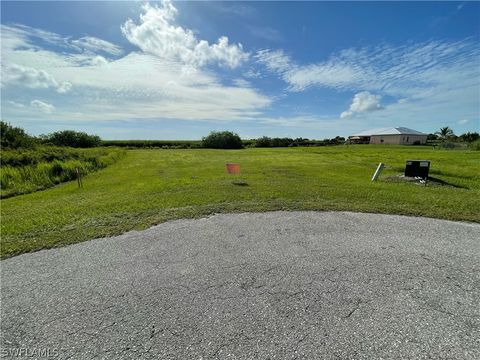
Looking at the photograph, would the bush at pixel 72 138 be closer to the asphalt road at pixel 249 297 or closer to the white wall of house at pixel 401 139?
the asphalt road at pixel 249 297

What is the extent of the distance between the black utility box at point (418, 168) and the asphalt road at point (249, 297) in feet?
22.6

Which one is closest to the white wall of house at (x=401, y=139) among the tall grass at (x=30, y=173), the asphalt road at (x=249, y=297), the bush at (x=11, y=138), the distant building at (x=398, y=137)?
the distant building at (x=398, y=137)

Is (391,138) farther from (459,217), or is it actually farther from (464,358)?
(464,358)

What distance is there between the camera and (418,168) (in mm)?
10430

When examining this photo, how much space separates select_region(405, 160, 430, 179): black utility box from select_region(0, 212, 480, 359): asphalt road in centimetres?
689

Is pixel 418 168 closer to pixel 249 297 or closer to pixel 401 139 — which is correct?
pixel 249 297

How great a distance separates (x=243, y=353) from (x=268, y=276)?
46.2 inches

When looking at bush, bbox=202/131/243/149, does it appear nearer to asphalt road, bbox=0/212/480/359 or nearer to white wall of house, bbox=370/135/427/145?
white wall of house, bbox=370/135/427/145

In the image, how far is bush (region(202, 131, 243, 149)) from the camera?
183 ft

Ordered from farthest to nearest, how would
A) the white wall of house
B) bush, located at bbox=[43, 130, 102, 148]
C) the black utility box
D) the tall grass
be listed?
1. the white wall of house
2. bush, located at bbox=[43, 130, 102, 148]
3. the black utility box
4. the tall grass

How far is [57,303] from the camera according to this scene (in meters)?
2.72

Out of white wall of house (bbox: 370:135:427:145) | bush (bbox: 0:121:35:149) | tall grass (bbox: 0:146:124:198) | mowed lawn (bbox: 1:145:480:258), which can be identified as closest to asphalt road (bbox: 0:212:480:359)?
mowed lawn (bbox: 1:145:480:258)

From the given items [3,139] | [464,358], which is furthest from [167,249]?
[3,139]

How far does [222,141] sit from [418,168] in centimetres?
4781
